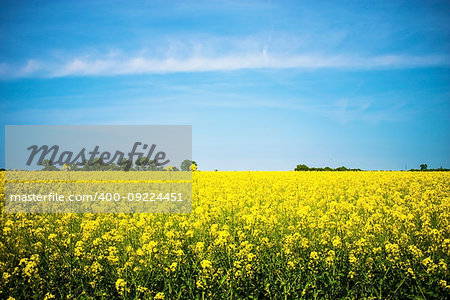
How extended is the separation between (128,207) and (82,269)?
5280 millimetres

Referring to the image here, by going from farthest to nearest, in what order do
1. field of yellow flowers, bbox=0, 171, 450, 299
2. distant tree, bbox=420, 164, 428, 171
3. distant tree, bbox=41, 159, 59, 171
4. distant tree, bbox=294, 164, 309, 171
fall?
distant tree, bbox=294, 164, 309, 171 < distant tree, bbox=420, 164, 428, 171 < distant tree, bbox=41, 159, 59, 171 < field of yellow flowers, bbox=0, 171, 450, 299

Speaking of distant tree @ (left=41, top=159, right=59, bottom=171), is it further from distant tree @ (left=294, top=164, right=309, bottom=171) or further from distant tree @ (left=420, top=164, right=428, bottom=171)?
distant tree @ (left=420, top=164, right=428, bottom=171)

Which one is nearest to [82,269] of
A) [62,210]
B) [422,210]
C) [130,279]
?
[130,279]

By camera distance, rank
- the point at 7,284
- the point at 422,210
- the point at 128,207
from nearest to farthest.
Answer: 1. the point at 7,284
2. the point at 422,210
3. the point at 128,207

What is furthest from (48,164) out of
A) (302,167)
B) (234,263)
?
(302,167)

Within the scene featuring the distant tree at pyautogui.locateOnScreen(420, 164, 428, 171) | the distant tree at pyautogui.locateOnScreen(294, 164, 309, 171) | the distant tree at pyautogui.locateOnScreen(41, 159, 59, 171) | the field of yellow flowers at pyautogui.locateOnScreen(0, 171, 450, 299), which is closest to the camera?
the field of yellow flowers at pyautogui.locateOnScreen(0, 171, 450, 299)

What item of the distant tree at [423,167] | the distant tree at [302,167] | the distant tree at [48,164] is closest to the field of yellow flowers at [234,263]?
the distant tree at [48,164]

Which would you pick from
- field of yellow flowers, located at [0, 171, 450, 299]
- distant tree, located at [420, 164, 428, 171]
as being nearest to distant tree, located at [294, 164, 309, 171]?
distant tree, located at [420, 164, 428, 171]

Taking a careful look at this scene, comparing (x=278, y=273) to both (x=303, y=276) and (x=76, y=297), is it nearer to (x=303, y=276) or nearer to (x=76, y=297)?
(x=303, y=276)

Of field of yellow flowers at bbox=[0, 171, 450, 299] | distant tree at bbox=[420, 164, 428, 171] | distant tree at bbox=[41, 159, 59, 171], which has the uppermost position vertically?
distant tree at bbox=[420, 164, 428, 171]

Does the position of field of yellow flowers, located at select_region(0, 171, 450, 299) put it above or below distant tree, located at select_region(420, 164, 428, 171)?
below

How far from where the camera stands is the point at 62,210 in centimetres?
1172

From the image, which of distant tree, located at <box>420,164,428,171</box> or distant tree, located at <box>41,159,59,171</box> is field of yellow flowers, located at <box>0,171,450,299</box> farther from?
distant tree, located at <box>420,164,428,171</box>

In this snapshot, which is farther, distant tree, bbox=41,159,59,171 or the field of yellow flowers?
distant tree, bbox=41,159,59,171
